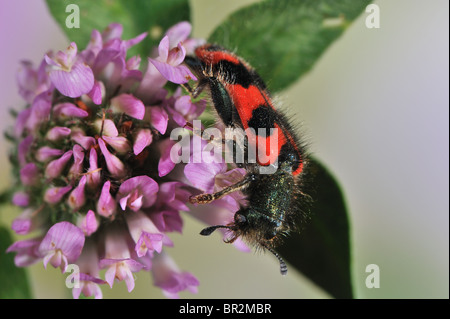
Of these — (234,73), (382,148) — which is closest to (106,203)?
(234,73)

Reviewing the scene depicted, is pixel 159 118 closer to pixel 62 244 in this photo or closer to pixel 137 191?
pixel 137 191

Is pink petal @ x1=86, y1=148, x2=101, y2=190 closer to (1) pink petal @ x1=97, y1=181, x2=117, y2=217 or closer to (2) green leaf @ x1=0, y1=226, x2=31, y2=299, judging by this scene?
(1) pink petal @ x1=97, y1=181, x2=117, y2=217

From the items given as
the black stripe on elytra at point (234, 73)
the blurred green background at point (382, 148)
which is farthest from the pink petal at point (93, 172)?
the blurred green background at point (382, 148)

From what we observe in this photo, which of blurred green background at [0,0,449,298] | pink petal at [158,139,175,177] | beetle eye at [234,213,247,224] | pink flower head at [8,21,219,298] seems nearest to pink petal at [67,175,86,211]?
pink flower head at [8,21,219,298]

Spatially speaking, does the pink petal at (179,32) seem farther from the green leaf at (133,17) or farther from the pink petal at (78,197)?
the pink petal at (78,197)

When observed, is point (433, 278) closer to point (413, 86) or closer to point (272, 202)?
point (413, 86)
